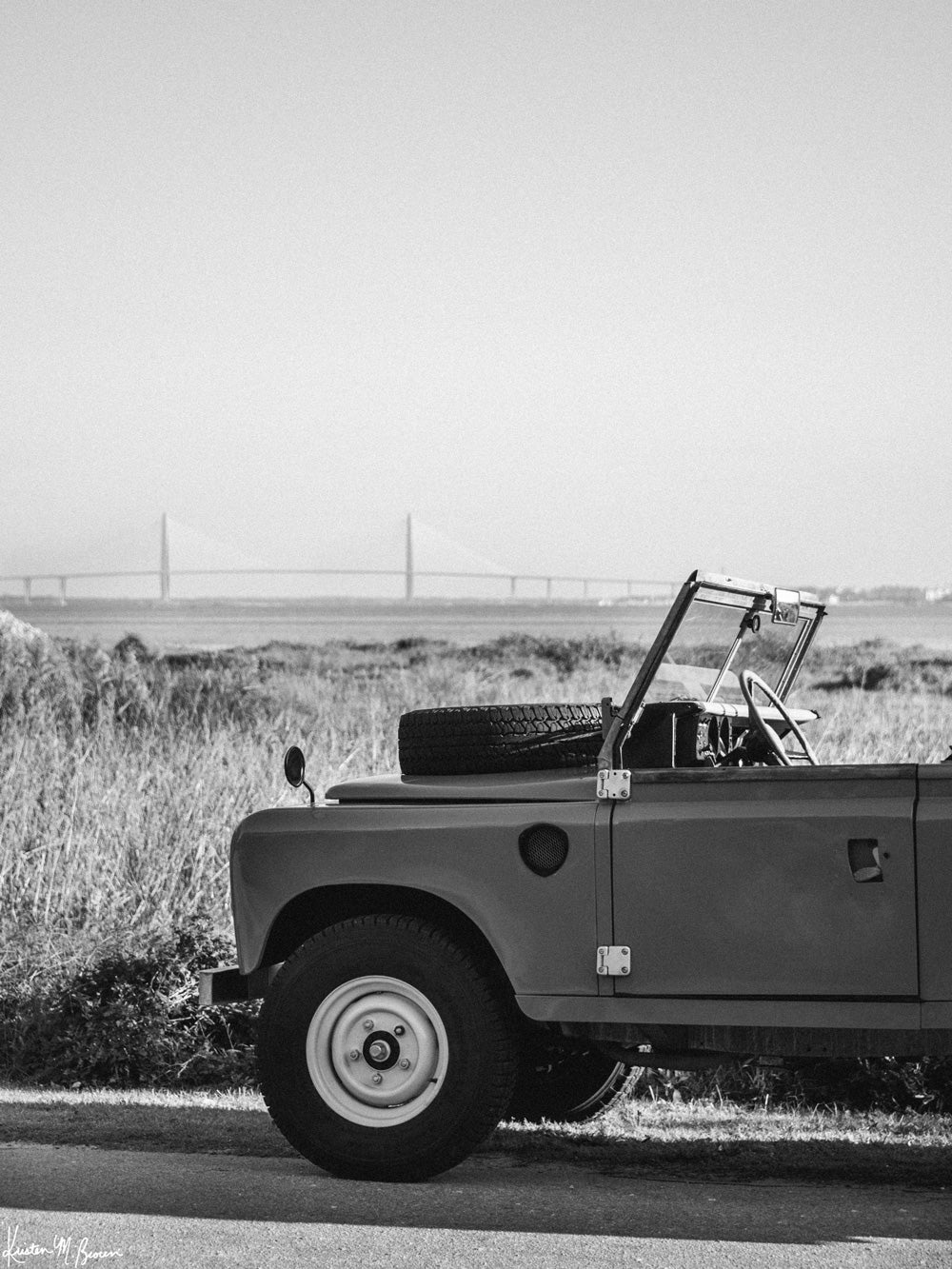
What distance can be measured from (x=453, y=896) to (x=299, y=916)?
0.72m

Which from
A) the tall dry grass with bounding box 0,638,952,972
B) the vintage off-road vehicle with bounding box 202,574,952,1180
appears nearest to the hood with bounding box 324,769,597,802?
the vintage off-road vehicle with bounding box 202,574,952,1180

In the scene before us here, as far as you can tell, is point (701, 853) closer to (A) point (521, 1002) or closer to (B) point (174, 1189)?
(A) point (521, 1002)

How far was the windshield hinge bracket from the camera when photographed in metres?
5.35

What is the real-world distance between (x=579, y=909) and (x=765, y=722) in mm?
1207

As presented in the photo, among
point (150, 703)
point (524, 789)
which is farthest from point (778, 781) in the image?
point (150, 703)

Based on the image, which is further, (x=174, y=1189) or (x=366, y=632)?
(x=366, y=632)

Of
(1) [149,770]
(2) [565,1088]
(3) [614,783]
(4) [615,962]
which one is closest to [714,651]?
(3) [614,783]

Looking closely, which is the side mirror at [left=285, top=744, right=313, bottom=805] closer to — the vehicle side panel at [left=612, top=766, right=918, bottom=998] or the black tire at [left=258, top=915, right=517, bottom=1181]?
the black tire at [left=258, top=915, right=517, bottom=1181]

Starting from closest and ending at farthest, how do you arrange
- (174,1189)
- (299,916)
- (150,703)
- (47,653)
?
(174,1189) < (299,916) < (150,703) < (47,653)

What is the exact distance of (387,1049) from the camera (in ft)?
18.1

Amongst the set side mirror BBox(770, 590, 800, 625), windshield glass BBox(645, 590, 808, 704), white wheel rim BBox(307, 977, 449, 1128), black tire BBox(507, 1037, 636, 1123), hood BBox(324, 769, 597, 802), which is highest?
side mirror BBox(770, 590, 800, 625)

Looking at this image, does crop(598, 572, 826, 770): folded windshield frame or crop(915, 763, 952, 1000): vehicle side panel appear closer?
crop(915, 763, 952, 1000): vehicle side panel

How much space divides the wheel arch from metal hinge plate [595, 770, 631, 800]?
0.65 metres

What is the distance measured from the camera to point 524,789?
5.50 m
